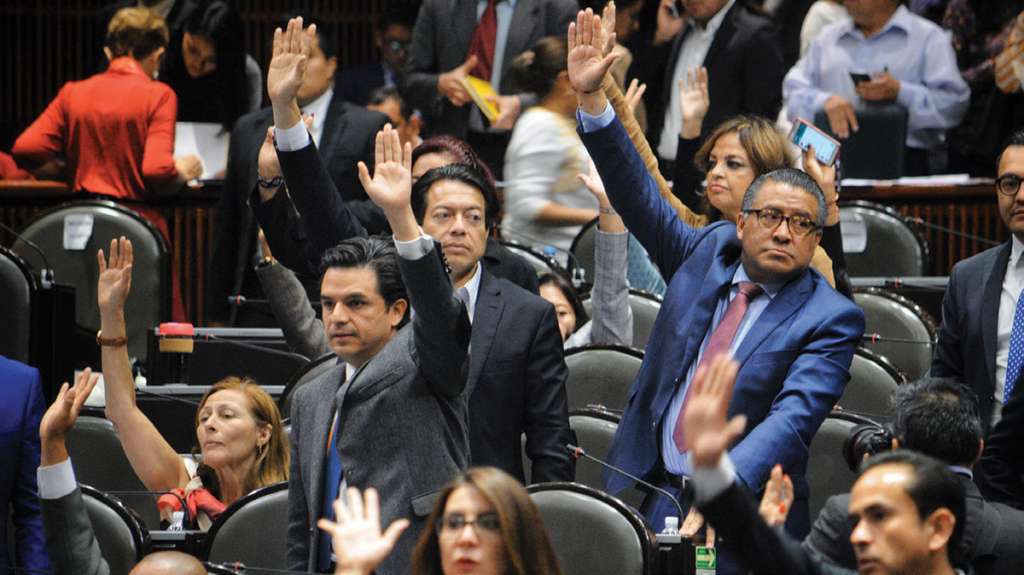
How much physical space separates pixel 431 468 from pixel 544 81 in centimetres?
297

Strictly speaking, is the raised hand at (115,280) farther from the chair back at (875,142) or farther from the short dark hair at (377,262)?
the chair back at (875,142)

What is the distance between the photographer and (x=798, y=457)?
3869mm

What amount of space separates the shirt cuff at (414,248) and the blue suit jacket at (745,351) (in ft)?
2.38

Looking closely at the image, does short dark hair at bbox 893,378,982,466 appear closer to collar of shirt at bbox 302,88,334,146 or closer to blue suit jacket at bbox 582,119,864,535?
blue suit jacket at bbox 582,119,864,535

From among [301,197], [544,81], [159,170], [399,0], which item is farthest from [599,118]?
[399,0]

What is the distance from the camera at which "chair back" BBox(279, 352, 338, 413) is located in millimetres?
5109

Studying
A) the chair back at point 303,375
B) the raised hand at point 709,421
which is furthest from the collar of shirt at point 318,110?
the raised hand at point 709,421

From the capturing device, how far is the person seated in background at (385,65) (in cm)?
913

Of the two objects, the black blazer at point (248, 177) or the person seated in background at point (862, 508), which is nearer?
the person seated in background at point (862, 508)

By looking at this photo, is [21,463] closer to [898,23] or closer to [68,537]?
[68,537]

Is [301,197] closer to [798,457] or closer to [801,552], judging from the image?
[798,457]

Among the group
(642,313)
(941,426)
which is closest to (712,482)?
(941,426)

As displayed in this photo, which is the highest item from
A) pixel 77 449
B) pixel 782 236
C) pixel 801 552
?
pixel 782 236

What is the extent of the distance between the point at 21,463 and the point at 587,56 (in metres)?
1.59
